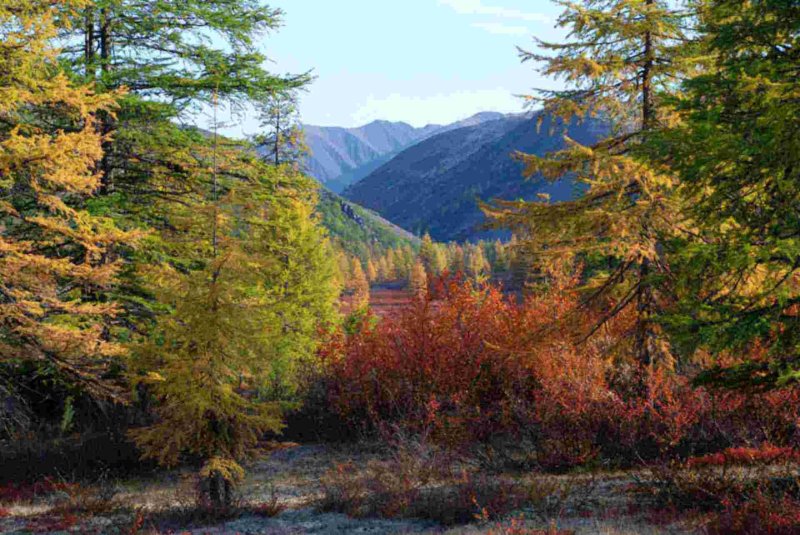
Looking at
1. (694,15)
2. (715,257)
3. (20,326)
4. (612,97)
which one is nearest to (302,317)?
(20,326)

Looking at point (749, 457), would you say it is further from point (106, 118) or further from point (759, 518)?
point (106, 118)

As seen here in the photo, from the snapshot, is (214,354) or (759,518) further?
(214,354)

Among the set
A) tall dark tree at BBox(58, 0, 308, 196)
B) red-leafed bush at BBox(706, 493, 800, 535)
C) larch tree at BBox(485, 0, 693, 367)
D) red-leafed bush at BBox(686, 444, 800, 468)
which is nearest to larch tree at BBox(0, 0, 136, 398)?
tall dark tree at BBox(58, 0, 308, 196)

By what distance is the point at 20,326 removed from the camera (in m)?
9.71

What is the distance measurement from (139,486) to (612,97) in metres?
13.2

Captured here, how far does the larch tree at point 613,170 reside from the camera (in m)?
10.3

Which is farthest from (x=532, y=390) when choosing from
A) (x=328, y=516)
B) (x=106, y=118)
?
(x=106, y=118)

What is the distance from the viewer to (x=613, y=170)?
34.1 ft

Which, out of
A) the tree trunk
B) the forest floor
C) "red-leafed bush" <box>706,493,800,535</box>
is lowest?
the forest floor

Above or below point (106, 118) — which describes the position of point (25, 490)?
below

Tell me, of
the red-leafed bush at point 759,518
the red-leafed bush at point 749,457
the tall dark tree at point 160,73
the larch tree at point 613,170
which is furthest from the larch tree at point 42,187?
the red-leafed bush at point 749,457

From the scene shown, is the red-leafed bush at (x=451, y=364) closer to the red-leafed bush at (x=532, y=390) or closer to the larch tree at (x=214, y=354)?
the red-leafed bush at (x=532, y=390)

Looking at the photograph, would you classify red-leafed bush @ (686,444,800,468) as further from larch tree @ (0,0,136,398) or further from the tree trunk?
the tree trunk

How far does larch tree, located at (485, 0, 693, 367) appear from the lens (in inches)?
405
